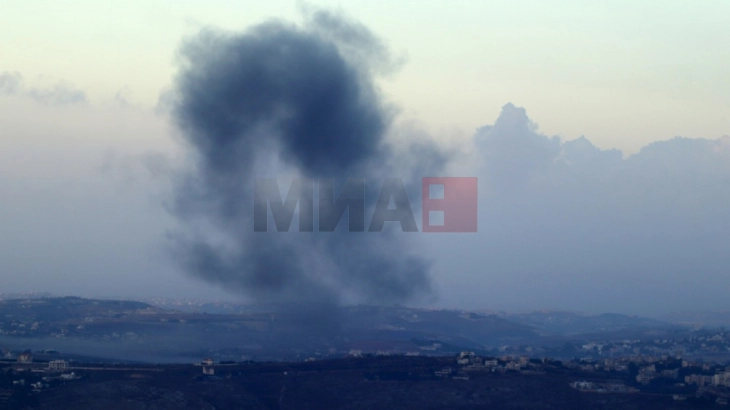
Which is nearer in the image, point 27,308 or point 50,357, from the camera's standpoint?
point 50,357

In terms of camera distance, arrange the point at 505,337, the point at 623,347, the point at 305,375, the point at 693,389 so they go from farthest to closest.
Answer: the point at 505,337 → the point at 623,347 → the point at 305,375 → the point at 693,389

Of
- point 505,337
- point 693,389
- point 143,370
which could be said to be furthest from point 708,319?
point 143,370

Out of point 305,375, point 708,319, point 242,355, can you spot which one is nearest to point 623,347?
point 242,355

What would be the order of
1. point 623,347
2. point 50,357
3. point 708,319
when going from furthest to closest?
1. point 708,319
2. point 623,347
3. point 50,357

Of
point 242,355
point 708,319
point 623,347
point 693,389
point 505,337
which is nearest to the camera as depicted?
point 693,389

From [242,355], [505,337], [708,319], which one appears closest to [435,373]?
[242,355]

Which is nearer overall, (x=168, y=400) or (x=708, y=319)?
(x=168, y=400)

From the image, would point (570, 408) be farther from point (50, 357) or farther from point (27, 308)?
point (27, 308)

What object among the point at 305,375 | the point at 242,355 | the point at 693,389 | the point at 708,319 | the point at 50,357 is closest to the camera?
the point at 693,389

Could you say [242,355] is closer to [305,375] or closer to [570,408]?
[305,375]
